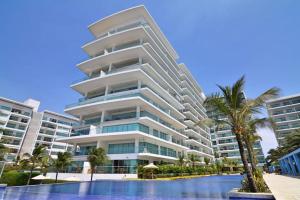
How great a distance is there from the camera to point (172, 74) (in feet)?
186

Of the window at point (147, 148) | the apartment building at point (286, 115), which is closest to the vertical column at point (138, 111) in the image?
the window at point (147, 148)

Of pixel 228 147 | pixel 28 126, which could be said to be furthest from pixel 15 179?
pixel 228 147

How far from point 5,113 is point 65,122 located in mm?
24675

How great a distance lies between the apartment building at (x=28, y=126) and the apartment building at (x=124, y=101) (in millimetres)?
27575

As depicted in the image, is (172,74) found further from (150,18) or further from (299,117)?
(299,117)

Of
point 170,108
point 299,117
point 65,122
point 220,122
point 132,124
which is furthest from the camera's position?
point 65,122

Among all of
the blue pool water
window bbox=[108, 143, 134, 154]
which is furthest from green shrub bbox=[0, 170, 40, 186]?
window bbox=[108, 143, 134, 154]

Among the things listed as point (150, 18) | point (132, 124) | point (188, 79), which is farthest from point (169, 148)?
point (188, 79)

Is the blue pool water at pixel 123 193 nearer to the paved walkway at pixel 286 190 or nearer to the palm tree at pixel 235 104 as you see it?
the paved walkway at pixel 286 190

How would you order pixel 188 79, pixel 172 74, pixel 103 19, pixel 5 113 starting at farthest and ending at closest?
pixel 188 79 < pixel 5 113 < pixel 172 74 < pixel 103 19

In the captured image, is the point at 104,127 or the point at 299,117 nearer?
the point at 104,127

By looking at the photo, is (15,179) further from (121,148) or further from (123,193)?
(123,193)

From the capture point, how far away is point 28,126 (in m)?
69.8

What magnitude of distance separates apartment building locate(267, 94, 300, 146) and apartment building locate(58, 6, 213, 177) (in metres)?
49.0
